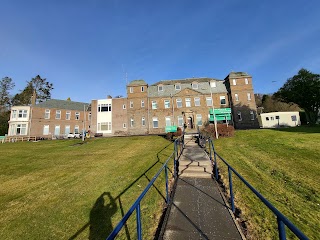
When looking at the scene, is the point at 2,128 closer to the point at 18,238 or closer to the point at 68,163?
the point at 68,163

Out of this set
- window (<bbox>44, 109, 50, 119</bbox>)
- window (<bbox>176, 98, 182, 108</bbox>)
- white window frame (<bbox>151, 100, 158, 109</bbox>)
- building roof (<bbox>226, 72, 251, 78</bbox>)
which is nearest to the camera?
building roof (<bbox>226, 72, 251, 78</bbox>)

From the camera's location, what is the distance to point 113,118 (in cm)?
4041

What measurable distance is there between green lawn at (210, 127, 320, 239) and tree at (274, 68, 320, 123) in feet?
84.0

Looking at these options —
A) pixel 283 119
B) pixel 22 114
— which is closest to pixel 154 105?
pixel 283 119

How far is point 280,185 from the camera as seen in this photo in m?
7.36

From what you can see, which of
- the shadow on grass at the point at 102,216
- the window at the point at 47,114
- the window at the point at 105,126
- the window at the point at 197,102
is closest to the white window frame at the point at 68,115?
the window at the point at 47,114

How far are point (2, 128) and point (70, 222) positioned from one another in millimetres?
52783

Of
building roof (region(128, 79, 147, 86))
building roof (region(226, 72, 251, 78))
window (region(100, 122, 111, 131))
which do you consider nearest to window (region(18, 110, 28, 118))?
window (region(100, 122, 111, 131))

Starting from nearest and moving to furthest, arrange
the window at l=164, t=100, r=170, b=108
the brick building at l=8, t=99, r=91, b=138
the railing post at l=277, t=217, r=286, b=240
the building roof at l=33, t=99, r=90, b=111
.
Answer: the railing post at l=277, t=217, r=286, b=240 → the window at l=164, t=100, r=170, b=108 → the brick building at l=8, t=99, r=91, b=138 → the building roof at l=33, t=99, r=90, b=111

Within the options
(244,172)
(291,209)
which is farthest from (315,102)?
(291,209)

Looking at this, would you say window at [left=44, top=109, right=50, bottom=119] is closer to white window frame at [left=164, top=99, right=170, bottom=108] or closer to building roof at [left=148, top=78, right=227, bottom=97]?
building roof at [left=148, top=78, right=227, bottom=97]

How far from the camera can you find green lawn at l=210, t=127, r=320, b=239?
187 inches

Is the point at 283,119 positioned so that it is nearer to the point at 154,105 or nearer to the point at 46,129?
the point at 154,105

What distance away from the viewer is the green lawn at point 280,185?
187 inches
